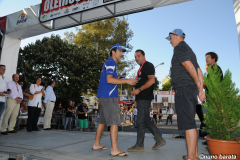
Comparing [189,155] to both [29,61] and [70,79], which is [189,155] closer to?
[70,79]

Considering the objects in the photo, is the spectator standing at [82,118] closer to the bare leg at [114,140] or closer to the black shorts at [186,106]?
the bare leg at [114,140]

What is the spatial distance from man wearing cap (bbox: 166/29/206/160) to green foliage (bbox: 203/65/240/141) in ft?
0.61

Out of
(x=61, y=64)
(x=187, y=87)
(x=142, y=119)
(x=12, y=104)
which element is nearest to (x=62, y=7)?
(x=12, y=104)

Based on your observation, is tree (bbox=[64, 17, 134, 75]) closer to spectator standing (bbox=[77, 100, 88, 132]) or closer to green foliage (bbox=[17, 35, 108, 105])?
green foliage (bbox=[17, 35, 108, 105])

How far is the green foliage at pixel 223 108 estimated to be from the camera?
249 centimetres

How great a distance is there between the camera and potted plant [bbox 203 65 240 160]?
244cm

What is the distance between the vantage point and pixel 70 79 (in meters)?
17.4

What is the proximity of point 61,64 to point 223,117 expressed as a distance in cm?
1689

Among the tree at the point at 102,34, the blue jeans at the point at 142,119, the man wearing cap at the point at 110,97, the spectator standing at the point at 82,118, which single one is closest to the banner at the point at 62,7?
the man wearing cap at the point at 110,97

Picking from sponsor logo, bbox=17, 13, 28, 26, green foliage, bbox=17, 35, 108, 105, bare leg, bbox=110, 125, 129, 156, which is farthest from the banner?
green foliage, bbox=17, 35, 108, 105

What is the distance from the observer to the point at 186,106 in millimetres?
2662

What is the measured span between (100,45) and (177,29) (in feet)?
63.3

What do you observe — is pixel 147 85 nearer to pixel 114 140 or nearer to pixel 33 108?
pixel 114 140

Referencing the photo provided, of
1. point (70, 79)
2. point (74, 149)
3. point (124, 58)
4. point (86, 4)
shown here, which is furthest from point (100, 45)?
point (74, 149)
